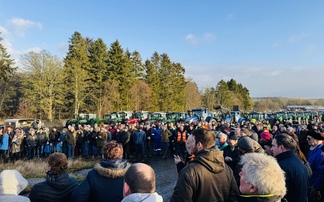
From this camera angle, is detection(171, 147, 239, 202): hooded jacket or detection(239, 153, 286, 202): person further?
detection(171, 147, 239, 202): hooded jacket

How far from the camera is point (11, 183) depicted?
8.41 ft

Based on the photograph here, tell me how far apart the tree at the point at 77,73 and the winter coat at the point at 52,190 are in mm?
37627

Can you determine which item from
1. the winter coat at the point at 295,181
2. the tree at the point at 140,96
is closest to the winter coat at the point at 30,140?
the winter coat at the point at 295,181

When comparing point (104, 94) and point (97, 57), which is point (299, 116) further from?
point (97, 57)

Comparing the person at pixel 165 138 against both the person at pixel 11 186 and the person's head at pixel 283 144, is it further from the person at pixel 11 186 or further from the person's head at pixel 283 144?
the person at pixel 11 186

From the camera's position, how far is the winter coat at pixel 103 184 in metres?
3.08

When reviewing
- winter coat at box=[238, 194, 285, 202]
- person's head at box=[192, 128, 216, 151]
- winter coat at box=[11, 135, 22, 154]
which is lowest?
winter coat at box=[11, 135, 22, 154]

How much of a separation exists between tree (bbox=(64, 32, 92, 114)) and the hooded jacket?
38369mm

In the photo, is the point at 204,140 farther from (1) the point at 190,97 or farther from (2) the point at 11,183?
(1) the point at 190,97

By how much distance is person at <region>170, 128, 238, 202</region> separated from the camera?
276cm

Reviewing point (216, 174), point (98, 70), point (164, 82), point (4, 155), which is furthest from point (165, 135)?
point (164, 82)

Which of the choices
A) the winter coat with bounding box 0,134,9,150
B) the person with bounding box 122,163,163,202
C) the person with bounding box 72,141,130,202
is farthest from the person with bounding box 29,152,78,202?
the winter coat with bounding box 0,134,9,150

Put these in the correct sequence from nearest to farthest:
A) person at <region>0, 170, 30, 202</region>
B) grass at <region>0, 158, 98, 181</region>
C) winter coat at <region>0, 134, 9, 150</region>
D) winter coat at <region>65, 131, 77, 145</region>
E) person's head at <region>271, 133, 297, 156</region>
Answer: person at <region>0, 170, 30, 202</region> < person's head at <region>271, 133, 297, 156</region> < grass at <region>0, 158, 98, 181</region> < winter coat at <region>0, 134, 9, 150</region> < winter coat at <region>65, 131, 77, 145</region>

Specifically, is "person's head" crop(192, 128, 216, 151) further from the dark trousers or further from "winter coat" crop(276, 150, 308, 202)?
the dark trousers
